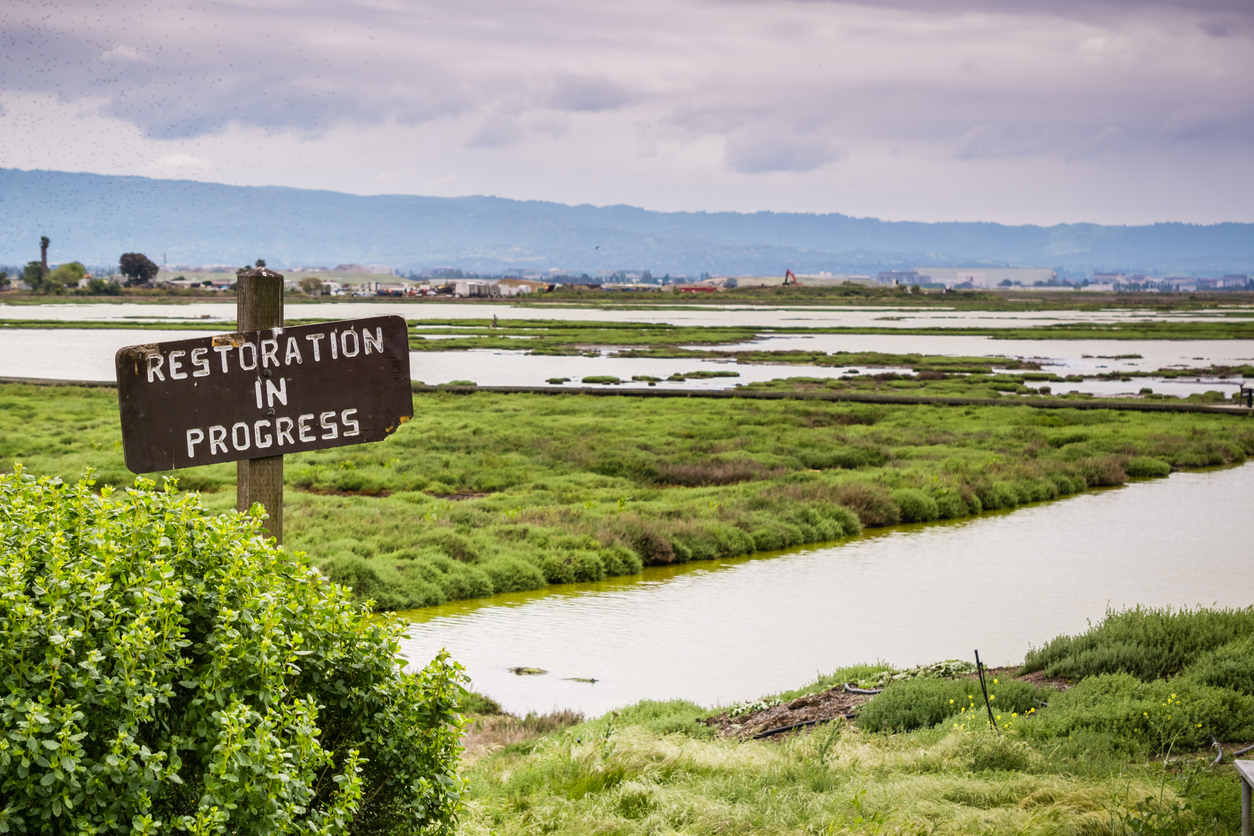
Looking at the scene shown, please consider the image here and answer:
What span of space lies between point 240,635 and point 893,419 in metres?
38.5

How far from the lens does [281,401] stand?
4.78 meters

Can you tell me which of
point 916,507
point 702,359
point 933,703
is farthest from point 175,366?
point 702,359

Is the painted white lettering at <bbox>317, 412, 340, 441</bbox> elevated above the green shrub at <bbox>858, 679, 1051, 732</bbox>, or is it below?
above

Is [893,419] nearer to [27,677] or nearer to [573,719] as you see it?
[573,719]

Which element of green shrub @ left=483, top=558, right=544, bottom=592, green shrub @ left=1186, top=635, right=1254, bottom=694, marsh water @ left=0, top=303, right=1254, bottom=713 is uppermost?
green shrub @ left=1186, top=635, right=1254, bottom=694

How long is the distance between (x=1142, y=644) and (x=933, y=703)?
238 centimetres

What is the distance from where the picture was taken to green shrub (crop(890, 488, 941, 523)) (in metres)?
25.8

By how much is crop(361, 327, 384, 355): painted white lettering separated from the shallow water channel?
8310mm

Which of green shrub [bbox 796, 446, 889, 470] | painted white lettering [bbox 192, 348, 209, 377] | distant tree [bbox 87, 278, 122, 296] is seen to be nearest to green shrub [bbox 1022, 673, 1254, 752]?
painted white lettering [bbox 192, 348, 209, 377]

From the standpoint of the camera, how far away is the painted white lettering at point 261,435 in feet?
15.5

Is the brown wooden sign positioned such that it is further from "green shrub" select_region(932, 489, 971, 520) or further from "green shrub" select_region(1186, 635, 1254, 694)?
"green shrub" select_region(932, 489, 971, 520)

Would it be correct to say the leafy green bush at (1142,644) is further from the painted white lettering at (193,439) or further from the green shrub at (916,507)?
the green shrub at (916,507)

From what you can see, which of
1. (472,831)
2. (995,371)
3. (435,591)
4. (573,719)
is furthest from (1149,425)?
(472,831)

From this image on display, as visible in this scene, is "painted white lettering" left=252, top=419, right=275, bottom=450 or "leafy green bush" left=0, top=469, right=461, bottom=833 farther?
"painted white lettering" left=252, top=419, right=275, bottom=450
